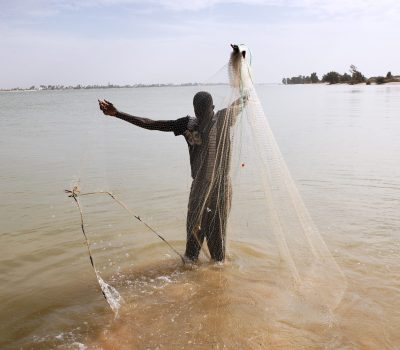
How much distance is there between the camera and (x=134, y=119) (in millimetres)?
4027

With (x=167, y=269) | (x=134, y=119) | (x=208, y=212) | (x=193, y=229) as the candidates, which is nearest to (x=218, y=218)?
(x=208, y=212)

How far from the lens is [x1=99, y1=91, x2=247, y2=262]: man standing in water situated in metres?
4.01

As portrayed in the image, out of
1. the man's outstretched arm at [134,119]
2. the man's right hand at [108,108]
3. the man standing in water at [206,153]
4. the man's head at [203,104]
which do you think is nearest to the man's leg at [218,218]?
the man standing in water at [206,153]

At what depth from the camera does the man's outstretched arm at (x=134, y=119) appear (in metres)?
4.00

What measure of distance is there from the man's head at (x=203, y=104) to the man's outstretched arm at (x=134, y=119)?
303mm

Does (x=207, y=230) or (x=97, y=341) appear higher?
(x=207, y=230)

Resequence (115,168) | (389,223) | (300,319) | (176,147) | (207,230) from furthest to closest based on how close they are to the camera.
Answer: (176,147) → (115,168) → (389,223) → (207,230) → (300,319)

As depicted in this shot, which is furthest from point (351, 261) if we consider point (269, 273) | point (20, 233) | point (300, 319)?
point (20, 233)

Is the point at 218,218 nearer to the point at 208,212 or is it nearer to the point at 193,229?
the point at 208,212

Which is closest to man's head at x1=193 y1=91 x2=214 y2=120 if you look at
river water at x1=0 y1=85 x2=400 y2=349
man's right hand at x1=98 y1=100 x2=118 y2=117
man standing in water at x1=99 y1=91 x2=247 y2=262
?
man standing in water at x1=99 y1=91 x2=247 y2=262

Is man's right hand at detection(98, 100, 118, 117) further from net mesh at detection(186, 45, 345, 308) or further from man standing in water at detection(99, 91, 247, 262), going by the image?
net mesh at detection(186, 45, 345, 308)

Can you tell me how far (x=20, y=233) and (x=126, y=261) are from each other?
195 centimetres

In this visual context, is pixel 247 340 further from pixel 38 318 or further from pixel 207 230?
pixel 38 318

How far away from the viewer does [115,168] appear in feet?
34.1
